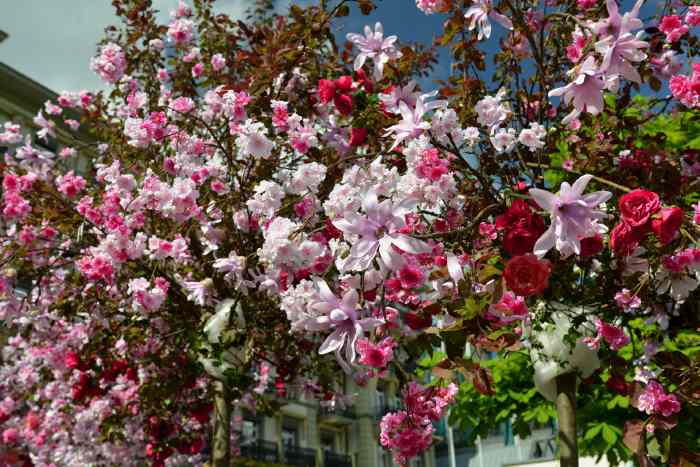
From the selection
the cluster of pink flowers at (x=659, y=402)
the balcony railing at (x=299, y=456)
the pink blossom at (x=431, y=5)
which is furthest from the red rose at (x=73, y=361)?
the balcony railing at (x=299, y=456)

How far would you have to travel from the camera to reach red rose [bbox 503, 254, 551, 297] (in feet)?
7.32

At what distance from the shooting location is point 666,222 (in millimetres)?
2086

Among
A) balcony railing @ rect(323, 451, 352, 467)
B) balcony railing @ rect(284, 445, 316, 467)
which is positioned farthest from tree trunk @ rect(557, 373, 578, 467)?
balcony railing @ rect(323, 451, 352, 467)

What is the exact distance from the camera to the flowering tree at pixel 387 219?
2.52 meters

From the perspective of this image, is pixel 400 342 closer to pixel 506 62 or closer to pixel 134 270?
pixel 506 62

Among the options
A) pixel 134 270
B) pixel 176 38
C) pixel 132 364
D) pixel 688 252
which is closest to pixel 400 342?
pixel 688 252

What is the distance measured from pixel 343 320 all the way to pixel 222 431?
4.80m

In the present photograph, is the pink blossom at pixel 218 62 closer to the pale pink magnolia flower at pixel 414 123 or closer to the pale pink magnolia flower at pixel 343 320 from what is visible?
the pale pink magnolia flower at pixel 414 123

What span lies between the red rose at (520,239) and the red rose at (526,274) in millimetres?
106

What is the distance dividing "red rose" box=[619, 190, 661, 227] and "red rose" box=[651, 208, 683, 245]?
3 centimetres

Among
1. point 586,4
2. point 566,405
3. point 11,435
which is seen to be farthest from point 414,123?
point 11,435

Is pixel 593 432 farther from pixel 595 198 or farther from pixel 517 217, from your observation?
pixel 595 198

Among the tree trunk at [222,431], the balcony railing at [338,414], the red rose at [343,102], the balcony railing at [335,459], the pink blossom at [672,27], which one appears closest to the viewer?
the red rose at [343,102]

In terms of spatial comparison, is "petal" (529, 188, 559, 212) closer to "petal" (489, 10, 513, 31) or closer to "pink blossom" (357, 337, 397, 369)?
"pink blossom" (357, 337, 397, 369)
